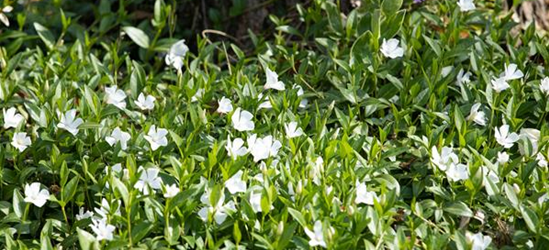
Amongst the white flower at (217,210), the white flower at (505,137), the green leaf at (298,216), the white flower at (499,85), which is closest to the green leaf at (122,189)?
the white flower at (217,210)

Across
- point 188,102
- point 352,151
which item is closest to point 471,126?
point 352,151

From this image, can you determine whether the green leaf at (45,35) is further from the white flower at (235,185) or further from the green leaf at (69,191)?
the white flower at (235,185)

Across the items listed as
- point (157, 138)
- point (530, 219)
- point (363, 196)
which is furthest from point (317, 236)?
point (157, 138)

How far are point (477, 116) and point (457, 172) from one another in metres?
0.46

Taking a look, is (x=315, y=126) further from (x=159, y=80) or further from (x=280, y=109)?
(x=159, y=80)

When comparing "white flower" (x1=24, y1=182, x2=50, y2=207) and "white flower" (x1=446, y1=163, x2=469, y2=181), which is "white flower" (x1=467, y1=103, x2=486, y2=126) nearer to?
"white flower" (x1=446, y1=163, x2=469, y2=181)

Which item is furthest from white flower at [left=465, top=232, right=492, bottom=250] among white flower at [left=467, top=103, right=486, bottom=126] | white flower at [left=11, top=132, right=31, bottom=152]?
white flower at [left=11, top=132, right=31, bottom=152]

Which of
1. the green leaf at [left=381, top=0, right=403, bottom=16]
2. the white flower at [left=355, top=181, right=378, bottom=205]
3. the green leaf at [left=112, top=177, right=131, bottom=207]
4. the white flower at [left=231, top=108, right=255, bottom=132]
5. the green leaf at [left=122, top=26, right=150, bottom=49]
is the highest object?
the green leaf at [left=381, top=0, right=403, bottom=16]

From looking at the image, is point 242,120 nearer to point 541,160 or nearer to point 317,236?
point 317,236

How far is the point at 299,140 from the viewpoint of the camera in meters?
3.28

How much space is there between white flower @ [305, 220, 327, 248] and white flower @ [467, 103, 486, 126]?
3.12ft

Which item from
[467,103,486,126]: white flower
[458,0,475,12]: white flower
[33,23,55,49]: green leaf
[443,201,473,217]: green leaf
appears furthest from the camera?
[33,23,55,49]: green leaf

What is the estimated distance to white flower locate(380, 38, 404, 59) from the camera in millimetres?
3736

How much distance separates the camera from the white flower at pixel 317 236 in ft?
8.95
